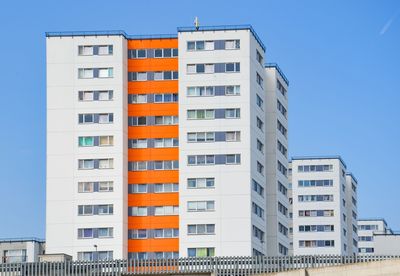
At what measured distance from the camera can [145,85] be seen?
129 meters

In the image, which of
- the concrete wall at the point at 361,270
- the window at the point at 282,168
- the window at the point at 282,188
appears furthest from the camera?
the window at the point at 282,168

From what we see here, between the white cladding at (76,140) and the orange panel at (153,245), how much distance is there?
4.71ft

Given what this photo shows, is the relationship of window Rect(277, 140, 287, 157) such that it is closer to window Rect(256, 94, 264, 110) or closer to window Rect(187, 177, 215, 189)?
window Rect(256, 94, 264, 110)

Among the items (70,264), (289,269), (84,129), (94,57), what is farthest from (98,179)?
(289,269)

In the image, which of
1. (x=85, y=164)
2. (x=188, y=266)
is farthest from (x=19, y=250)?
(x=188, y=266)

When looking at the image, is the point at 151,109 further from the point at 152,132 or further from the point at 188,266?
the point at 188,266

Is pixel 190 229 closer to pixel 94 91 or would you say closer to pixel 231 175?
pixel 231 175

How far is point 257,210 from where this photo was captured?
414 feet

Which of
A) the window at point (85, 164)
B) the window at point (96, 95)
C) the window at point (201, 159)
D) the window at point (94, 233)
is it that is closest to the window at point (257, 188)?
the window at point (201, 159)

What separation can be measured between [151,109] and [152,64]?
545 centimetres

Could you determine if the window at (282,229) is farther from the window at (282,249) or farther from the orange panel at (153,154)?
the orange panel at (153,154)

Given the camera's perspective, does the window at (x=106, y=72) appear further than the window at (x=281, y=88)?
No

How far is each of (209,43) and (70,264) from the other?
5195 centimetres

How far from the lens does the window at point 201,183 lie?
124312 millimetres
